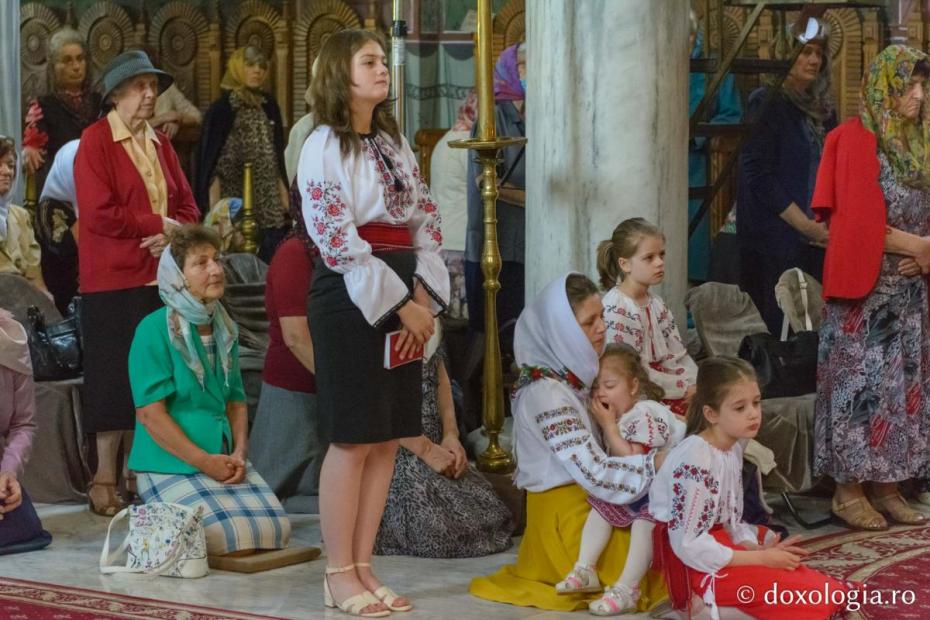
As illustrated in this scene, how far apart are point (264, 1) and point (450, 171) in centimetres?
275

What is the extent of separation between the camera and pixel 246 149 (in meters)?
9.48

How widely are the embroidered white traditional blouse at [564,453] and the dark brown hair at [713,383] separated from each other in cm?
29

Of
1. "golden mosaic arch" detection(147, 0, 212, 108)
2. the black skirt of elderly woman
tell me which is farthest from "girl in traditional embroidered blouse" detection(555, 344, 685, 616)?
"golden mosaic arch" detection(147, 0, 212, 108)

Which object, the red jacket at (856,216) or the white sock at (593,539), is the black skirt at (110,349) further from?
the red jacket at (856,216)

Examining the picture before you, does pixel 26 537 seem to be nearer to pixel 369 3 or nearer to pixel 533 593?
pixel 533 593

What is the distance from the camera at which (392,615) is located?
479cm

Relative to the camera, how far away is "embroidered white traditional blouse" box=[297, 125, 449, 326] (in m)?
4.63

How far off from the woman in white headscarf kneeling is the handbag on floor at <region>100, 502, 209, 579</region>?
0.85m

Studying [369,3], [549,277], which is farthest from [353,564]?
[369,3]

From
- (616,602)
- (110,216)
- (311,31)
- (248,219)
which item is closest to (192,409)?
(110,216)

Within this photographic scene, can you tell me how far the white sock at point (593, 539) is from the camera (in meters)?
5.01

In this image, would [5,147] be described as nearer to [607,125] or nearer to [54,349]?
[54,349]

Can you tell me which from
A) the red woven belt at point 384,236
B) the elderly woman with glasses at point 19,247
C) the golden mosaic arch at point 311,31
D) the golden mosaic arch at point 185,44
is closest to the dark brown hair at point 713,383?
the red woven belt at point 384,236

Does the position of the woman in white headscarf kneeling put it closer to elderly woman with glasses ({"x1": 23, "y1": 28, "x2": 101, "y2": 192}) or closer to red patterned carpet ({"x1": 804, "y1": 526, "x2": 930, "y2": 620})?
red patterned carpet ({"x1": 804, "y1": 526, "x2": 930, "y2": 620})
